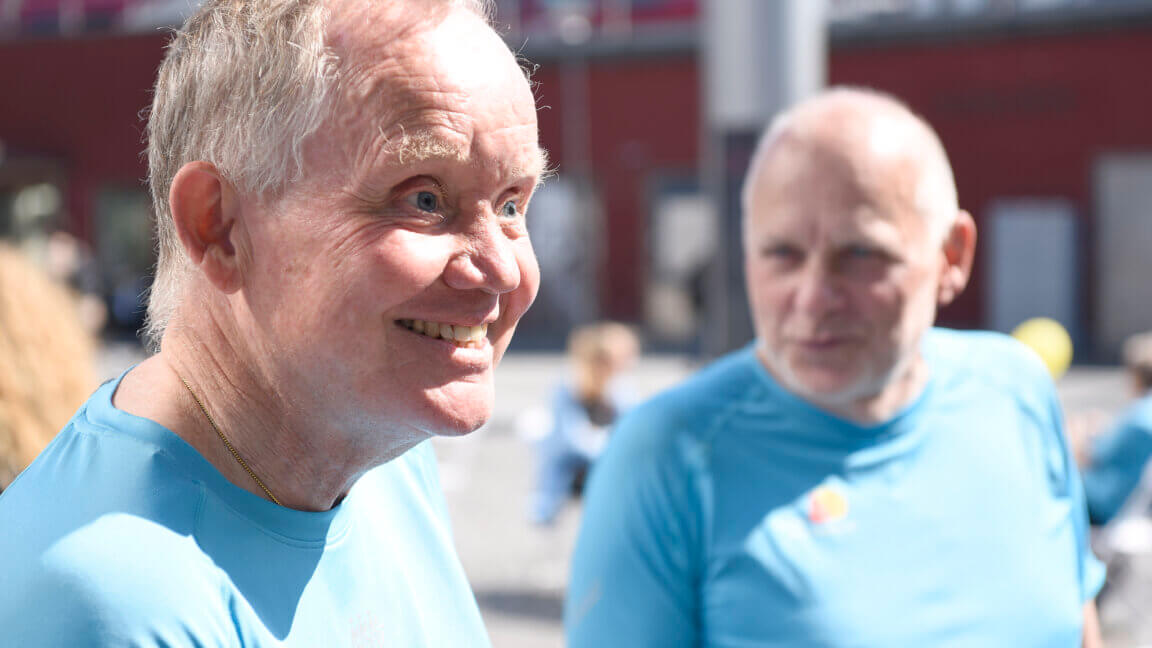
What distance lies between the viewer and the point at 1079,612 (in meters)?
2.17

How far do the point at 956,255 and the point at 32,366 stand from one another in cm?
174

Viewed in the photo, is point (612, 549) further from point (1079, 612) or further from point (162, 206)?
point (162, 206)

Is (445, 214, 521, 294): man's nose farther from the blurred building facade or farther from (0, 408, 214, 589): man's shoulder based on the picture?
the blurred building facade

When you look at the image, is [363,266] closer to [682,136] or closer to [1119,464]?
[1119,464]

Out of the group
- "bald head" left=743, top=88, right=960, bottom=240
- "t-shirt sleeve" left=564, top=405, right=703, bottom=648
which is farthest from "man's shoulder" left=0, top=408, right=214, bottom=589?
"bald head" left=743, top=88, right=960, bottom=240

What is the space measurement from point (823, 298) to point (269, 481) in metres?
1.21

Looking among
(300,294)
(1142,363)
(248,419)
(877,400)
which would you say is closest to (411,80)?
(300,294)

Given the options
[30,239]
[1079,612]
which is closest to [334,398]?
[1079,612]

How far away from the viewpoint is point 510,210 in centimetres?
127

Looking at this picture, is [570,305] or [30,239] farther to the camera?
[30,239]


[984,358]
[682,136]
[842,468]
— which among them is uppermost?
[984,358]

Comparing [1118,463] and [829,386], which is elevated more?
[829,386]

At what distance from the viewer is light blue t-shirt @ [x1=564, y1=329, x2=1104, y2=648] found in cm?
203

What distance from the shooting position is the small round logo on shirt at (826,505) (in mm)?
2100
